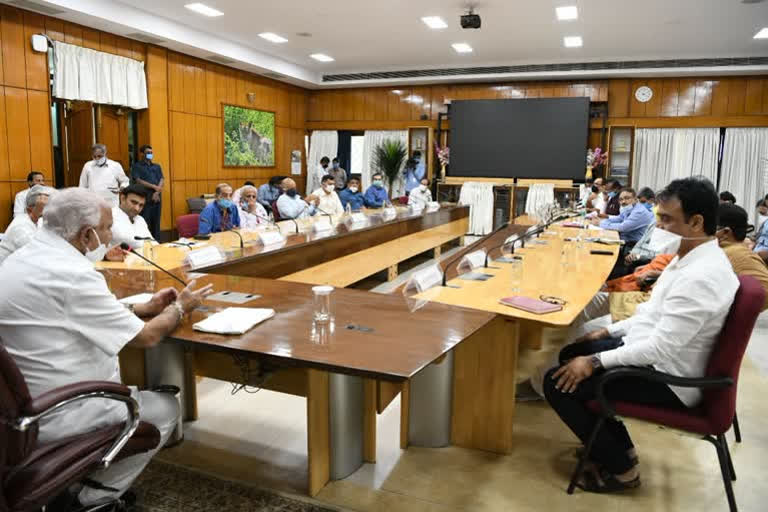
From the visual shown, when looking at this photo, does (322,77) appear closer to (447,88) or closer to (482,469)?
(447,88)

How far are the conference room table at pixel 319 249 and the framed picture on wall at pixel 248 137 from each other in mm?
3904

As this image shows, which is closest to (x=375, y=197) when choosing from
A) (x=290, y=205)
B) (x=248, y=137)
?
(x=290, y=205)

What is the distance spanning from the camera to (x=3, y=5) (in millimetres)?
6195

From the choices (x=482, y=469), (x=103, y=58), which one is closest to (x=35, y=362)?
(x=482, y=469)

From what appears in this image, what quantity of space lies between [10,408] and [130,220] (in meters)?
2.92

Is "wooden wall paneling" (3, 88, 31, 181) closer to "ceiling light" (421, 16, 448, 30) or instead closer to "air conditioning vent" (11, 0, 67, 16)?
"air conditioning vent" (11, 0, 67, 16)

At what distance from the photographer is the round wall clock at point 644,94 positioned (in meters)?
10.2

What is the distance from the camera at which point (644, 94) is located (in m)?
10.2

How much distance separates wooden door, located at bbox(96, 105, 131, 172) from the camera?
7902 millimetres

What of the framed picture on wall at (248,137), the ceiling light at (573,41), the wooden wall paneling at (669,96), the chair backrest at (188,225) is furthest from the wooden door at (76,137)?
the wooden wall paneling at (669,96)

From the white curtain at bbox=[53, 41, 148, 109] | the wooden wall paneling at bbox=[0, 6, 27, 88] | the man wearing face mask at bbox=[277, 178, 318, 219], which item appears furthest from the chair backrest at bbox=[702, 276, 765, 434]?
the white curtain at bbox=[53, 41, 148, 109]

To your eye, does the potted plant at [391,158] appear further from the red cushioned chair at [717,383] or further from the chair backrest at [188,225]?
the red cushioned chair at [717,383]

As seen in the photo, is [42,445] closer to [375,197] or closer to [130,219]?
[130,219]

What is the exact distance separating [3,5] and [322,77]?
19.7 ft
